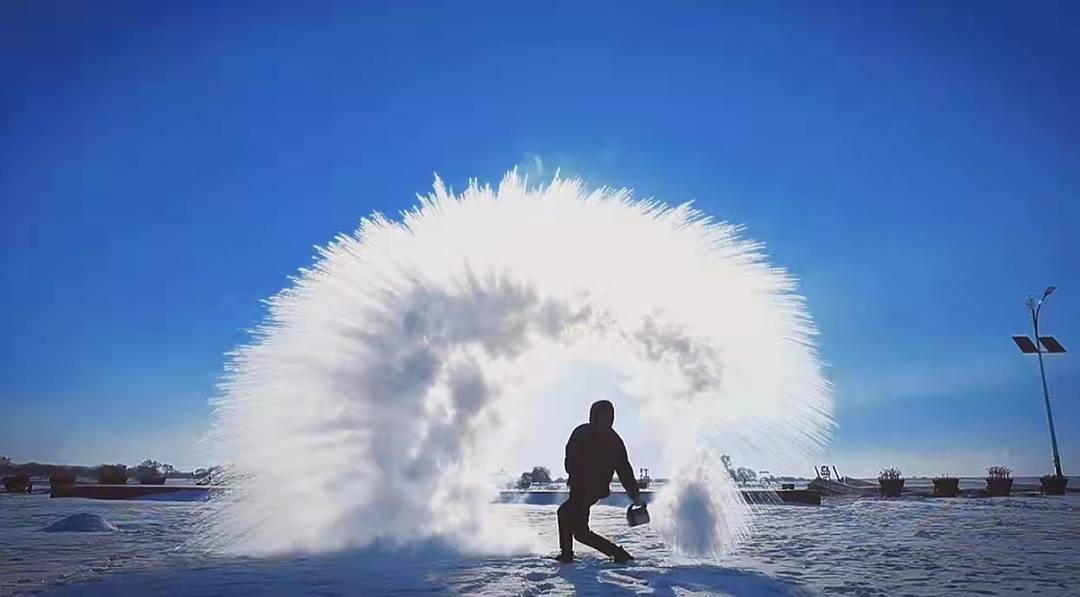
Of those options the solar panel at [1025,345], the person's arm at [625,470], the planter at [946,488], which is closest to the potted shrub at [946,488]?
the planter at [946,488]

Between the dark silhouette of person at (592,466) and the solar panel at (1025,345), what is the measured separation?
126 ft

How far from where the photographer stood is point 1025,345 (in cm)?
3894

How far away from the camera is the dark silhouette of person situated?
32.3 feet

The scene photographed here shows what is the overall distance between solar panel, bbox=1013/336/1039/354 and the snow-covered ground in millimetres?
29326

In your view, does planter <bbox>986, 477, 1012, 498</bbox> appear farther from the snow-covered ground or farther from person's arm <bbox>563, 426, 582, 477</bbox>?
person's arm <bbox>563, 426, 582, 477</bbox>

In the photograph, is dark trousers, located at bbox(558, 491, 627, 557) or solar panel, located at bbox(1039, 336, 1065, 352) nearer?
dark trousers, located at bbox(558, 491, 627, 557)

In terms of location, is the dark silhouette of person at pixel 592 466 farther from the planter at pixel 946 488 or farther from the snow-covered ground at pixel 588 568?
the planter at pixel 946 488

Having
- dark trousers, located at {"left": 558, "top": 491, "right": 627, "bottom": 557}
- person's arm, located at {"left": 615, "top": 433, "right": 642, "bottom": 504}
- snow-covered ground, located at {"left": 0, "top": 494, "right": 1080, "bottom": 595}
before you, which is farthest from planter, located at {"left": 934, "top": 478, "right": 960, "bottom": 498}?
dark trousers, located at {"left": 558, "top": 491, "right": 627, "bottom": 557}

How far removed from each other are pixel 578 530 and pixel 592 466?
36.4 inches

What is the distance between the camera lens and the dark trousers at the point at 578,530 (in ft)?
31.6

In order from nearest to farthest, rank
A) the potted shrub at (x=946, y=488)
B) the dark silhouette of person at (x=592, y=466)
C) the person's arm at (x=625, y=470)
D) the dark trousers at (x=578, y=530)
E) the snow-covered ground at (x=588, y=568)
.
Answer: the snow-covered ground at (x=588, y=568), the dark trousers at (x=578, y=530), the dark silhouette of person at (x=592, y=466), the person's arm at (x=625, y=470), the potted shrub at (x=946, y=488)

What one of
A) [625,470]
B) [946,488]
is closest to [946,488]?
[946,488]

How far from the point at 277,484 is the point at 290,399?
164cm

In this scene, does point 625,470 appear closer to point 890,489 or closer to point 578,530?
point 578,530
